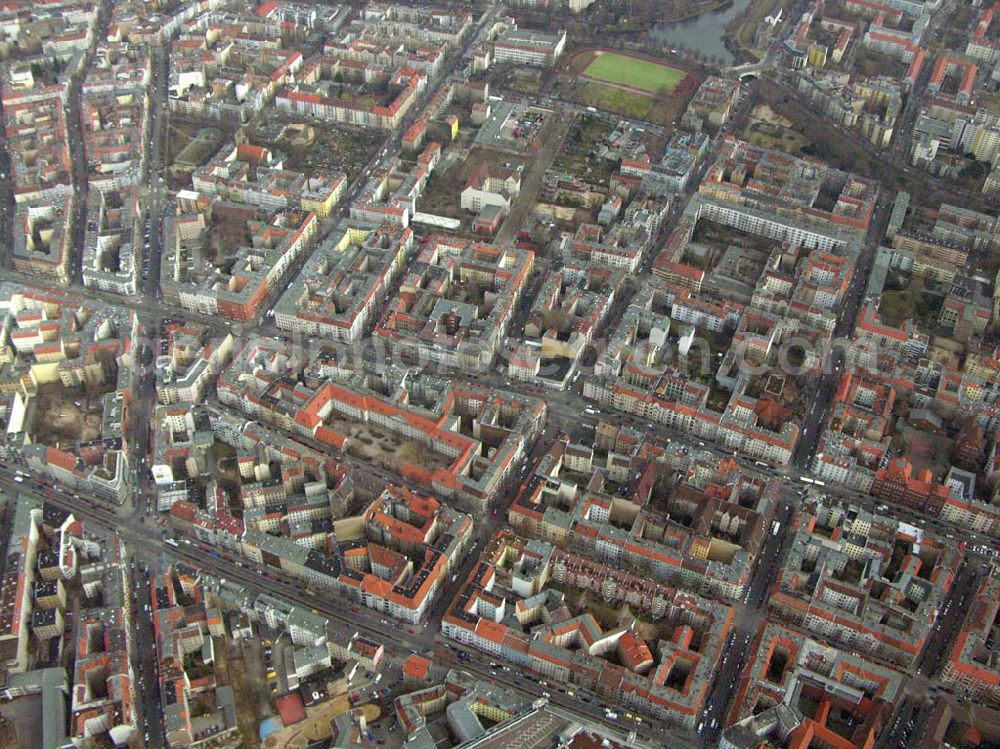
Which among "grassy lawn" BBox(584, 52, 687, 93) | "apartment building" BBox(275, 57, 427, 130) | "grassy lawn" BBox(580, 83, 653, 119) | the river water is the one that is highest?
the river water

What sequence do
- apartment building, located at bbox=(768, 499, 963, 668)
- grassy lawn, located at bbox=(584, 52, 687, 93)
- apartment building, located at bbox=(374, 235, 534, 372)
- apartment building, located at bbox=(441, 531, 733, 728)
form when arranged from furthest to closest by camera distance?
grassy lawn, located at bbox=(584, 52, 687, 93) < apartment building, located at bbox=(374, 235, 534, 372) < apartment building, located at bbox=(768, 499, 963, 668) < apartment building, located at bbox=(441, 531, 733, 728)

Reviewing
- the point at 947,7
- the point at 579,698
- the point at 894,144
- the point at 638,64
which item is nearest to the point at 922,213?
the point at 894,144

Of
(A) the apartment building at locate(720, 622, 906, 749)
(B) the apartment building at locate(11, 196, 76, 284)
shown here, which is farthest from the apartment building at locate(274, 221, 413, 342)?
(A) the apartment building at locate(720, 622, 906, 749)

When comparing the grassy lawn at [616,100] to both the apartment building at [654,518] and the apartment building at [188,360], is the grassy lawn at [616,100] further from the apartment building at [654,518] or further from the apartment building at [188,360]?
the apartment building at [188,360]

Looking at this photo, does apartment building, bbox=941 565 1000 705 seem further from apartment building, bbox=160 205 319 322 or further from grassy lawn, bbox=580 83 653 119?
grassy lawn, bbox=580 83 653 119

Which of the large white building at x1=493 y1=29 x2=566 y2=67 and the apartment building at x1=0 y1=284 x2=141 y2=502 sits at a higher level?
the large white building at x1=493 y1=29 x2=566 y2=67
